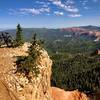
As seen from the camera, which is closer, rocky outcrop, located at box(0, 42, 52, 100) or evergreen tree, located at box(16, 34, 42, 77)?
rocky outcrop, located at box(0, 42, 52, 100)

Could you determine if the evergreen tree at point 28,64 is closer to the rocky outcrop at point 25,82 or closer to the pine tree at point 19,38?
the rocky outcrop at point 25,82

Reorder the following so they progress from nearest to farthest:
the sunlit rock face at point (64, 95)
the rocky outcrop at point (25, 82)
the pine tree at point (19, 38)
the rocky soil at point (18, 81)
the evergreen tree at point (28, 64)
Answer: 1. the rocky soil at point (18, 81)
2. the rocky outcrop at point (25, 82)
3. the evergreen tree at point (28, 64)
4. the pine tree at point (19, 38)
5. the sunlit rock face at point (64, 95)

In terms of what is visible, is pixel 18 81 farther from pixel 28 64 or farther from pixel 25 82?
pixel 28 64

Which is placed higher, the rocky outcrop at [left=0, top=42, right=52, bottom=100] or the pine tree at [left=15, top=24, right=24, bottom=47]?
the pine tree at [left=15, top=24, right=24, bottom=47]

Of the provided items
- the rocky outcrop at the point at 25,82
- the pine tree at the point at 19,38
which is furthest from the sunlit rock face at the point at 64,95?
the pine tree at the point at 19,38

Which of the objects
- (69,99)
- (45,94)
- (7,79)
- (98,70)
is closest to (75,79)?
(98,70)

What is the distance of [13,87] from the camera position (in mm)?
41125

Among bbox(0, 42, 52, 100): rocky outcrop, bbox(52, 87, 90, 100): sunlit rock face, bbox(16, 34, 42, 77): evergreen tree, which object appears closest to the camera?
bbox(0, 42, 52, 100): rocky outcrop

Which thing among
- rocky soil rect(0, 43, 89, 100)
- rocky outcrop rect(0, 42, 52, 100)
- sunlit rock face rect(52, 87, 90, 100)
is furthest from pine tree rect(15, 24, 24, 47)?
sunlit rock face rect(52, 87, 90, 100)

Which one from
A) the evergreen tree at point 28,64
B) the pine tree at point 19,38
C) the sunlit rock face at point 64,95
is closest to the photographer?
the evergreen tree at point 28,64

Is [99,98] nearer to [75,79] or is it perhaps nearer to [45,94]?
[45,94]

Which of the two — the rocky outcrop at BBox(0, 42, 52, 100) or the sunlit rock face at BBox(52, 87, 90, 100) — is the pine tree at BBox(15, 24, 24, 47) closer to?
the rocky outcrop at BBox(0, 42, 52, 100)

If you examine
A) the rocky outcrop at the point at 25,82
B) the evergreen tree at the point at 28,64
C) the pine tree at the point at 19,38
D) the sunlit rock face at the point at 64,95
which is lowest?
the sunlit rock face at the point at 64,95

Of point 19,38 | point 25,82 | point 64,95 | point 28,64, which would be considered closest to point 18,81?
point 25,82
